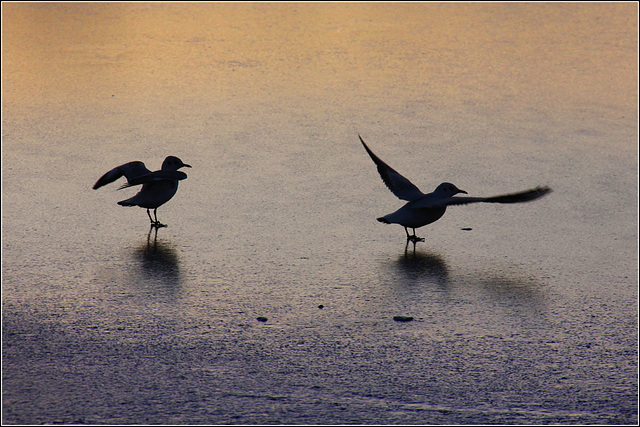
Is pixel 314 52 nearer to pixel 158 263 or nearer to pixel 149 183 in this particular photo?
pixel 149 183

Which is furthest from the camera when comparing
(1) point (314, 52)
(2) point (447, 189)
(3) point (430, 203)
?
(1) point (314, 52)

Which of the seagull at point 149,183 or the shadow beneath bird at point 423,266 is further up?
the seagull at point 149,183

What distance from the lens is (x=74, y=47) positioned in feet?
49.4

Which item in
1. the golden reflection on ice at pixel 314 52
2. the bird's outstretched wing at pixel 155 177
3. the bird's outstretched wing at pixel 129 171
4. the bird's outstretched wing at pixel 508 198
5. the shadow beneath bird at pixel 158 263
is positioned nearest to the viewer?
the shadow beneath bird at pixel 158 263

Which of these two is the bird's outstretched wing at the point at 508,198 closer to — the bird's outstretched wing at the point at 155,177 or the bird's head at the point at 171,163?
the bird's outstretched wing at the point at 155,177

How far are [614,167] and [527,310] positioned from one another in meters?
3.77

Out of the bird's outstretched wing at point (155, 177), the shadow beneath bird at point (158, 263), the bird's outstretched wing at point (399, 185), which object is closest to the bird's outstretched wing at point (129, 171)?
the bird's outstretched wing at point (155, 177)

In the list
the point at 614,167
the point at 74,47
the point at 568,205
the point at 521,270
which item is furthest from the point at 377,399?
the point at 74,47

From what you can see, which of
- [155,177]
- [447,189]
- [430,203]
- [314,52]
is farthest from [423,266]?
[314,52]

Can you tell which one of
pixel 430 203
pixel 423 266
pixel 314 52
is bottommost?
pixel 423 266

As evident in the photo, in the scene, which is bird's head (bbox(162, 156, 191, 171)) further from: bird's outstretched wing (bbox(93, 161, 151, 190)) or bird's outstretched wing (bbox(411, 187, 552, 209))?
bird's outstretched wing (bbox(411, 187, 552, 209))

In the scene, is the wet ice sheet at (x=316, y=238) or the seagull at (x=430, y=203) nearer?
the wet ice sheet at (x=316, y=238)

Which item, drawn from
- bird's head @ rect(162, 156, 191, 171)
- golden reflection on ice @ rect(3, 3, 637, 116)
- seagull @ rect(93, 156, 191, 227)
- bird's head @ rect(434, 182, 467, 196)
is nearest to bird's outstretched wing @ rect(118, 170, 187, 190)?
seagull @ rect(93, 156, 191, 227)

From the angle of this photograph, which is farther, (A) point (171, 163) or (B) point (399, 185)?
(A) point (171, 163)
